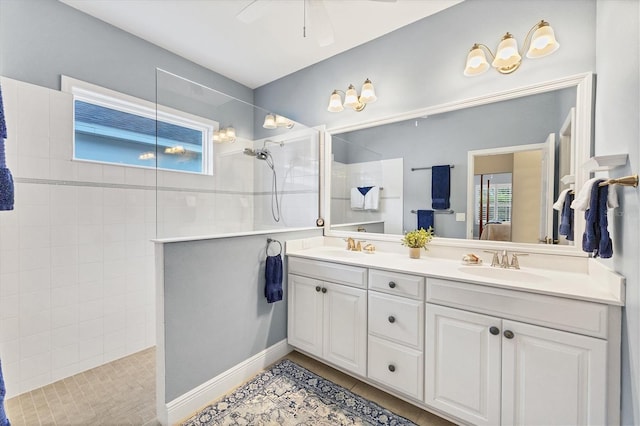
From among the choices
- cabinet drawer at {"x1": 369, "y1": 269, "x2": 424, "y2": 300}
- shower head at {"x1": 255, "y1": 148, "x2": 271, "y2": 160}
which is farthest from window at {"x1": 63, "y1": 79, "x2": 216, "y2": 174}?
cabinet drawer at {"x1": 369, "y1": 269, "x2": 424, "y2": 300}

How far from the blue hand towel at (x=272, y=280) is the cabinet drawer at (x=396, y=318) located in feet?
2.43

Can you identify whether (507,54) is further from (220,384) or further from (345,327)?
(220,384)

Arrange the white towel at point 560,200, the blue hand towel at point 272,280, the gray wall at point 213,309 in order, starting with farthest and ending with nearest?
the blue hand towel at point 272,280, the gray wall at point 213,309, the white towel at point 560,200

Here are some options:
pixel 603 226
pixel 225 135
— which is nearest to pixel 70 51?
pixel 225 135

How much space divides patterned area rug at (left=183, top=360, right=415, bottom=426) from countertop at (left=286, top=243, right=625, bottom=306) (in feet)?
2.92

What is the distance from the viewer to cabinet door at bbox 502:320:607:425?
117 cm

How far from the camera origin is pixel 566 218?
1.48 metres

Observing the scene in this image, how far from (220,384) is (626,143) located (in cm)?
255

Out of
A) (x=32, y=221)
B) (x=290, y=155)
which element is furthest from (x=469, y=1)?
(x=32, y=221)

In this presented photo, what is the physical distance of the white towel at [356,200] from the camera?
2537 millimetres

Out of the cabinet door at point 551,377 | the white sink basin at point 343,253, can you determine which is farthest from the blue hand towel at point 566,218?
the white sink basin at point 343,253

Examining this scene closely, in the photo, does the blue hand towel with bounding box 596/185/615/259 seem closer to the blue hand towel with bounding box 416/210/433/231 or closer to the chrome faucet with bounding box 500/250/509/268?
the chrome faucet with bounding box 500/250/509/268

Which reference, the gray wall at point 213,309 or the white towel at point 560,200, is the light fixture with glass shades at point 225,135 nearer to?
the gray wall at point 213,309

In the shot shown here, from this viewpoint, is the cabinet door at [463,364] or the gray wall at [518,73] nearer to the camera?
the gray wall at [518,73]
